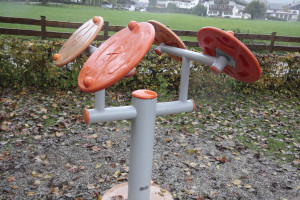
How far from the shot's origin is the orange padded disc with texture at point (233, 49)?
1474 millimetres

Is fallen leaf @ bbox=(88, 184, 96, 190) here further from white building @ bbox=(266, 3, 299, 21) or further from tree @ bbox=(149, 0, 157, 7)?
white building @ bbox=(266, 3, 299, 21)

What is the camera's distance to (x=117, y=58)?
61.7 inches

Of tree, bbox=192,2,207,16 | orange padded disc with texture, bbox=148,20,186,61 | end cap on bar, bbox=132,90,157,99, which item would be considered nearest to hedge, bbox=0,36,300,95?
orange padded disc with texture, bbox=148,20,186,61

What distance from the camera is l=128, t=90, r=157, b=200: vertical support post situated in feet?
6.00

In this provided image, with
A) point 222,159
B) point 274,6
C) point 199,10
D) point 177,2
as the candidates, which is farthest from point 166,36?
point 274,6

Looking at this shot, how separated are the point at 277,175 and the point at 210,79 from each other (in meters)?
3.10

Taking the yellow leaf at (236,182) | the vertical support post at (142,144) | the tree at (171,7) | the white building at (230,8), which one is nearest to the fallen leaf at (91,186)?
the vertical support post at (142,144)

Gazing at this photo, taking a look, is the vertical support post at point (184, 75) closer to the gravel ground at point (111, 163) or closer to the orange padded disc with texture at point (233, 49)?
the orange padded disc with texture at point (233, 49)

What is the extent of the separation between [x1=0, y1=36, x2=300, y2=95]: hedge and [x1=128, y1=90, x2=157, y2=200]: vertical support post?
12.9ft

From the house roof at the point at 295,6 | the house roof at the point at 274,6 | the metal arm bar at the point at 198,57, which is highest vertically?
the house roof at the point at 274,6

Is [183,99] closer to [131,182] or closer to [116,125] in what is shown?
[131,182]

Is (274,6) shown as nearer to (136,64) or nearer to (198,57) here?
(198,57)

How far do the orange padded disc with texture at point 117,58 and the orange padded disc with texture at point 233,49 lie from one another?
0.34m

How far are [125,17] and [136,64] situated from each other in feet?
110
